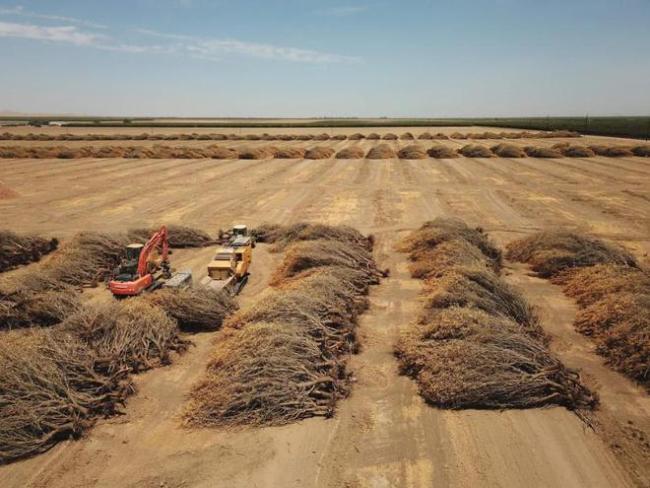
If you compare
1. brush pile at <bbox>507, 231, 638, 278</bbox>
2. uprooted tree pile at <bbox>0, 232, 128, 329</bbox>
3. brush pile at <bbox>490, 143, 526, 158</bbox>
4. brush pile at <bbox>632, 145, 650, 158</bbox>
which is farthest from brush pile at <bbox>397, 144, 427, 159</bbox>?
uprooted tree pile at <bbox>0, 232, 128, 329</bbox>

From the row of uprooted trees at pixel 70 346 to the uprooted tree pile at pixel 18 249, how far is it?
3.03 m

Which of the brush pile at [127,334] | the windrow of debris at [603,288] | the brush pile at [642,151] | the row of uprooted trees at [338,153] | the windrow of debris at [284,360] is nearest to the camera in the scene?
the windrow of debris at [284,360]

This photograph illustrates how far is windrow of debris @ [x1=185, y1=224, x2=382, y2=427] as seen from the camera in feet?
25.2

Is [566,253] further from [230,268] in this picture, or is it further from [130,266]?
[130,266]

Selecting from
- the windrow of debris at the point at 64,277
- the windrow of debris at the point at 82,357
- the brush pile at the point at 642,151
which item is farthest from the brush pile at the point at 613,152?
the windrow of debris at the point at 82,357

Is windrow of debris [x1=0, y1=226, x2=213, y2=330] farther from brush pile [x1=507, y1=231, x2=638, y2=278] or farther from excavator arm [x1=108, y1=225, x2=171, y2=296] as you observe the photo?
brush pile [x1=507, y1=231, x2=638, y2=278]

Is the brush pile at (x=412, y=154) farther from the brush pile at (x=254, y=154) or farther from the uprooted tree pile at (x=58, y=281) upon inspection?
the uprooted tree pile at (x=58, y=281)

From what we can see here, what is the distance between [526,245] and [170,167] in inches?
1244

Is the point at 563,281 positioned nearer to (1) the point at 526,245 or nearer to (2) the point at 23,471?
(1) the point at 526,245

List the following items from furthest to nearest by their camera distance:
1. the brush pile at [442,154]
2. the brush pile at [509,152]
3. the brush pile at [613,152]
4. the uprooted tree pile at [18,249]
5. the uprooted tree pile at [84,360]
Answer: the brush pile at [509,152]
the brush pile at [442,154]
the brush pile at [613,152]
the uprooted tree pile at [18,249]
the uprooted tree pile at [84,360]

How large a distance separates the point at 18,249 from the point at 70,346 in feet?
32.1

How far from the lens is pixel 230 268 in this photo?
13.0 metres

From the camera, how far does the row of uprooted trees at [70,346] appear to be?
7.18 meters

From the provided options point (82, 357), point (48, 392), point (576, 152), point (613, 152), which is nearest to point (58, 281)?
point (82, 357)
